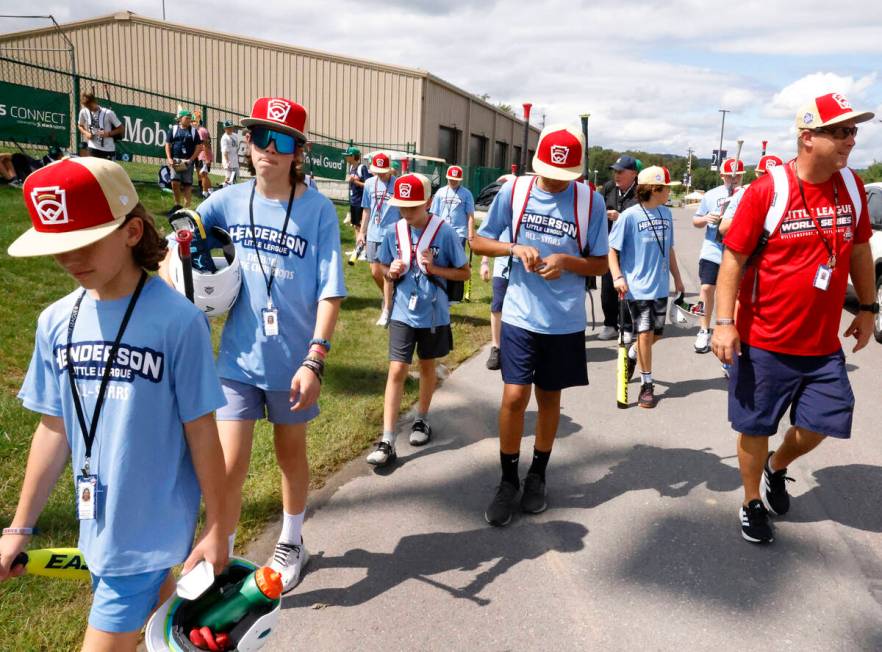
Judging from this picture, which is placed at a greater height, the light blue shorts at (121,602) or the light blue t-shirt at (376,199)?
the light blue t-shirt at (376,199)

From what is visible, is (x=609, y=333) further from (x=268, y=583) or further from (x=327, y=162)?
(x=327, y=162)

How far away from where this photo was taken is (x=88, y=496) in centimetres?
195

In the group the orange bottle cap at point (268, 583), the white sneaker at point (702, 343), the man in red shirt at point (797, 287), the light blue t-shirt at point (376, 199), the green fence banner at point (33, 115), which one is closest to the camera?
the orange bottle cap at point (268, 583)

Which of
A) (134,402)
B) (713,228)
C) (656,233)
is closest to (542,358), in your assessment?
(134,402)

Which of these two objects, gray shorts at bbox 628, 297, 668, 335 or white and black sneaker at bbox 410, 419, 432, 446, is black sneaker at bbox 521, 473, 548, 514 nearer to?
white and black sneaker at bbox 410, 419, 432, 446

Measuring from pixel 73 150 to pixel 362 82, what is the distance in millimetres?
19089

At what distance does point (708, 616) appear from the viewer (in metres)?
3.05

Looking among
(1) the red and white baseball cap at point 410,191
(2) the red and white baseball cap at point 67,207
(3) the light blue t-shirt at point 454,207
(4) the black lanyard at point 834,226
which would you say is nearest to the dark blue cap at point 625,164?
(3) the light blue t-shirt at point 454,207

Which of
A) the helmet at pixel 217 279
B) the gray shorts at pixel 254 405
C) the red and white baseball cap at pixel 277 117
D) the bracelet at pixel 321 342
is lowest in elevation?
the gray shorts at pixel 254 405

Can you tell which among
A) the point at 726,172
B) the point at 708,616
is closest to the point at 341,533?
the point at 708,616

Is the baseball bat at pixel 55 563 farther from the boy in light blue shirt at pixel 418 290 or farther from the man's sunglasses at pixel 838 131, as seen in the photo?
the man's sunglasses at pixel 838 131

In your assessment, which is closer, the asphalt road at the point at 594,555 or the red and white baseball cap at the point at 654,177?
the asphalt road at the point at 594,555

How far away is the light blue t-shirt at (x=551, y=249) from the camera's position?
3783 mm

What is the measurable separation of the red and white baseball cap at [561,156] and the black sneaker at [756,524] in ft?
6.61
